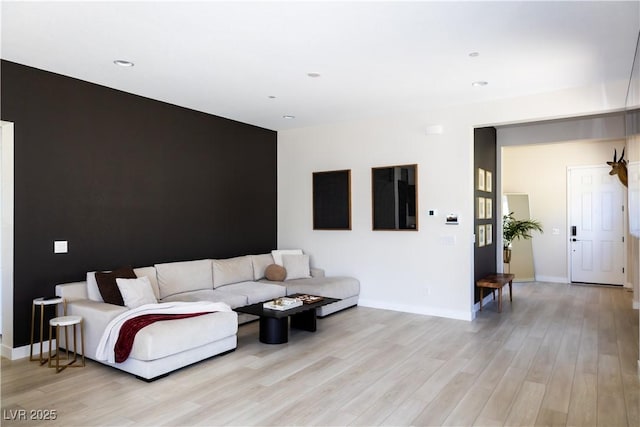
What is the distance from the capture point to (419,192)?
5812 millimetres

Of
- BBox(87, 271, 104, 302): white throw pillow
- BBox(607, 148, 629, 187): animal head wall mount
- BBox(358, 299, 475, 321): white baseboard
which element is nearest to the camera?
BBox(87, 271, 104, 302): white throw pillow

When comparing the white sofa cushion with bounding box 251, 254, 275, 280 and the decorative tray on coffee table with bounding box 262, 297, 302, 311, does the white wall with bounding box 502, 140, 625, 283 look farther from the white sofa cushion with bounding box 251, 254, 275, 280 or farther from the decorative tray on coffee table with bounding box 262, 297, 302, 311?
the decorative tray on coffee table with bounding box 262, 297, 302, 311

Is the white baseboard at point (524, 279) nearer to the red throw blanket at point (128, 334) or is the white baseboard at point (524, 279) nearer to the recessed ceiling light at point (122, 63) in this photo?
the red throw blanket at point (128, 334)

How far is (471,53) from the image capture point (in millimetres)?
3732

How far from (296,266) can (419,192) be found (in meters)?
2.10

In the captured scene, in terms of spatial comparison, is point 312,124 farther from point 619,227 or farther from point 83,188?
point 619,227

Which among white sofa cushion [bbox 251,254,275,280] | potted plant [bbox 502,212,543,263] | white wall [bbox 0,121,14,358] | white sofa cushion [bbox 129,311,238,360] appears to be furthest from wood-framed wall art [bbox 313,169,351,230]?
white wall [bbox 0,121,14,358]

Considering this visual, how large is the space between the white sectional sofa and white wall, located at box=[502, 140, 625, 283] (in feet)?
15.1

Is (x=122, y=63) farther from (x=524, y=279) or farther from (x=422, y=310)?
(x=524, y=279)

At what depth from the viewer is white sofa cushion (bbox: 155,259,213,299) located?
4.89 meters

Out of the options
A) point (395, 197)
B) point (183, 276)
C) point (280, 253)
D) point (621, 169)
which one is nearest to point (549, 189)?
point (621, 169)

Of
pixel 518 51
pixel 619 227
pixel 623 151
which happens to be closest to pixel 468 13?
pixel 518 51

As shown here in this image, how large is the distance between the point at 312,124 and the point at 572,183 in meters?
5.30

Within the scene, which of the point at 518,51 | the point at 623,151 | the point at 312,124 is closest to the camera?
the point at 518,51
